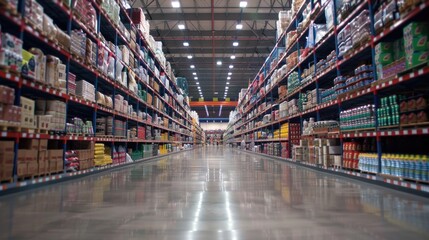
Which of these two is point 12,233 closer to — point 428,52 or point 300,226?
point 300,226

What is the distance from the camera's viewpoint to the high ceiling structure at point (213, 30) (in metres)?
15.0

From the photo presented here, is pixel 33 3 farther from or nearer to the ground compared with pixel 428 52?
farther from the ground

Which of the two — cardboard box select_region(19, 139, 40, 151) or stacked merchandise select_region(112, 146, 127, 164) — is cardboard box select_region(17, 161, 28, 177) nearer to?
cardboard box select_region(19, 139, 40, 151)

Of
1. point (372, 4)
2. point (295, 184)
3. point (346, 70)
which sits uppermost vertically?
point (372, 4)

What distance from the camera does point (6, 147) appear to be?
11.3 ft

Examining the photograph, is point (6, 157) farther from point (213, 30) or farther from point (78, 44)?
point (213, 30)

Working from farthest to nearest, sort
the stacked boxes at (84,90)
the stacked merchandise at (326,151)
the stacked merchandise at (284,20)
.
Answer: the stacked merchandise at (284,20) → the stacked merchandise at (326,151) → the stacked boxes at (84,90)

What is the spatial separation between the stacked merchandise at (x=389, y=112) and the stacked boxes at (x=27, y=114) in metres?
5.30

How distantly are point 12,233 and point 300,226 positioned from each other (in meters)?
2.30

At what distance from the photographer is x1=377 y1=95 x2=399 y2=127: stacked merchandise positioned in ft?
13.1

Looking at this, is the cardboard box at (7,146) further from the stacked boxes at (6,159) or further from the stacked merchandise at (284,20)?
the stacked merchandise at (284,20)

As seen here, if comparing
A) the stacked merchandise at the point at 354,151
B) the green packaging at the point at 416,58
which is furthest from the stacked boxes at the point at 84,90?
the green packaging at the point at 416,58

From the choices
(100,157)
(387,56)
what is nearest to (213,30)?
(100,157)

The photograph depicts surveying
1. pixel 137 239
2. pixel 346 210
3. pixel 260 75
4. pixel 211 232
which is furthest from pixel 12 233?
pixel 260 75
